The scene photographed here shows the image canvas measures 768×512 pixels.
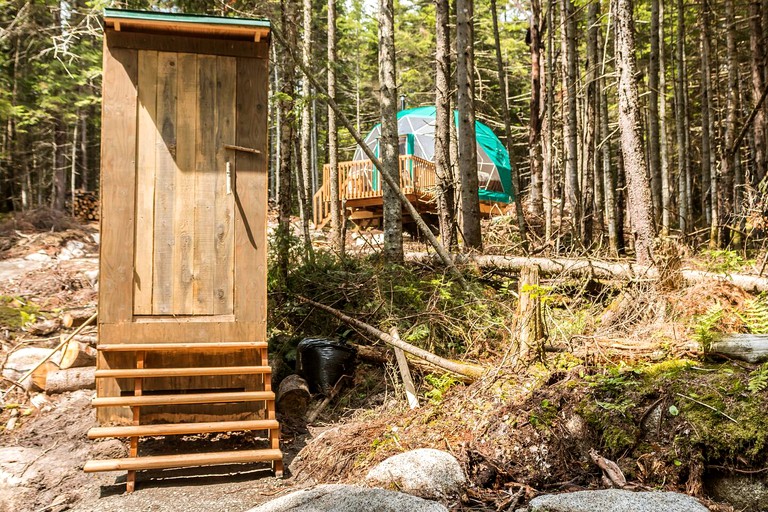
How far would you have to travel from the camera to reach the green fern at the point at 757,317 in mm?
4773

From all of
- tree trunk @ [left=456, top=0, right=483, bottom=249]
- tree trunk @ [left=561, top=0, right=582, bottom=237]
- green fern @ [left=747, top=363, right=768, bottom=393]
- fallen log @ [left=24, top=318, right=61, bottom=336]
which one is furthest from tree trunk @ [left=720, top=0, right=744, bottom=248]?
fallen log @ [left=24, top=318, right=61, bottom=336]

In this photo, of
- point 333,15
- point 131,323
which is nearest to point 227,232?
point 131,323

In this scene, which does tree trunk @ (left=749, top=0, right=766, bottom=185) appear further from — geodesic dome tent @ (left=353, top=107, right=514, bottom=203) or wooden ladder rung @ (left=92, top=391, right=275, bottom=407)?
wooden ladder rung @ (left=92, top=391, right=275, bottom=407)

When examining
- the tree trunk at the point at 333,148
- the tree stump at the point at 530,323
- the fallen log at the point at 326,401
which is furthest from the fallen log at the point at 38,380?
the tree trunk at the point at 333,148

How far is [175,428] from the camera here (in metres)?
4.56

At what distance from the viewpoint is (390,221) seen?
855 cm

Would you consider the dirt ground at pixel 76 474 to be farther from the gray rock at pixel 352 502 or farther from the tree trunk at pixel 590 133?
the tree trunk at pixel 590 133

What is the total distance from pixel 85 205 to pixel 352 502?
64.5 feet

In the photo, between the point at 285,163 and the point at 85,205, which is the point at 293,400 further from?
the point at 85,205

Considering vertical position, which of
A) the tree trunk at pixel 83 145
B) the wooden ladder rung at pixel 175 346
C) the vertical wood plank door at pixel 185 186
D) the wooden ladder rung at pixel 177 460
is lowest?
→ the wooden ladder rung at pixel 177 460

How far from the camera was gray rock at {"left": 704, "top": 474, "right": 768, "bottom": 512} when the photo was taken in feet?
11.6

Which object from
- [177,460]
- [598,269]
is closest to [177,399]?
[177,460]

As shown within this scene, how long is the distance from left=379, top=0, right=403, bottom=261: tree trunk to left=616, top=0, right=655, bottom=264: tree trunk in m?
3.02

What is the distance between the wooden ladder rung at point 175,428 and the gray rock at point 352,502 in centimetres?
122
